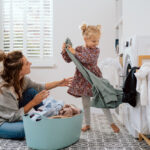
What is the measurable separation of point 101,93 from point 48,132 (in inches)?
24.4

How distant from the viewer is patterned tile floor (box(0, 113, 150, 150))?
1.62 meters

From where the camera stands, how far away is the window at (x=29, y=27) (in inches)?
125

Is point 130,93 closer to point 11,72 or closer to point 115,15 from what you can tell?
point 11,72

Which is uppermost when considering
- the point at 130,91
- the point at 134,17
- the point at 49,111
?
the point at 134,17

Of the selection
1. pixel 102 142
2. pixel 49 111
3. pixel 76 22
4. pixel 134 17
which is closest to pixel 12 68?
pixel 49 111

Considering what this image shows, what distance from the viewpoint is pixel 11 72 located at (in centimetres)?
182

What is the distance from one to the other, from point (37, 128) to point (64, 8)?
6.60 ft

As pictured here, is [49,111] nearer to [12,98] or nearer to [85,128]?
[12,98]

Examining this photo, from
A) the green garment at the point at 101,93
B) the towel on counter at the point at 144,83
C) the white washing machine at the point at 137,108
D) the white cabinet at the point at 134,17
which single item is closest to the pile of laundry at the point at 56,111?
the green garment at the point at 101,93

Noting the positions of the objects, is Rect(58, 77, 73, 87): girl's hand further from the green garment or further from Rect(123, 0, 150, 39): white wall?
Rect(123, 0, 150, 39): white wall

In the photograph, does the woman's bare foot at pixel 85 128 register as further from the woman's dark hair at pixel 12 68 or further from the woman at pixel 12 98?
the woman's dark hair at pixel 12 68

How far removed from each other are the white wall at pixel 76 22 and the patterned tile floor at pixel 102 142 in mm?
1146

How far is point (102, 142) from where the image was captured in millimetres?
1733

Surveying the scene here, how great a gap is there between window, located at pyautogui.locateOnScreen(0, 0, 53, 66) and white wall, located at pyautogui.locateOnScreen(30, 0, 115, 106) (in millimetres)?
168
